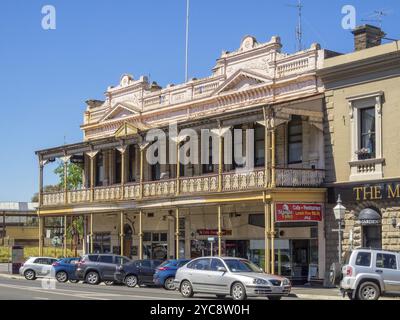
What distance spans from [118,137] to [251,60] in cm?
844

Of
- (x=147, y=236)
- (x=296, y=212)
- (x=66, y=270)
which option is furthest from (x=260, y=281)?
(x=147, y=236)

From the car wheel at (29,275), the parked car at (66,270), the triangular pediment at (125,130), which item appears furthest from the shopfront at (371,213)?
the car wheel at (29,275)

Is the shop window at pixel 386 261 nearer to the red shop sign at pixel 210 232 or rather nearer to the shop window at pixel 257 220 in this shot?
the shop window at pixel 257 220

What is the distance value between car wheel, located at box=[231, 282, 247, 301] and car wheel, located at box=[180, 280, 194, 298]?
75.4 inches

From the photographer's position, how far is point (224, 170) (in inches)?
1437

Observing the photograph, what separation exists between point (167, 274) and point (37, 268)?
1080cm

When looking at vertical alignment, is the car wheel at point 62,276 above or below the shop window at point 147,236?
below

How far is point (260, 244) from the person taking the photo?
35344 mm

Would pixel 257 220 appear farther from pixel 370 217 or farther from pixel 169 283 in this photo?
pixel 370 217

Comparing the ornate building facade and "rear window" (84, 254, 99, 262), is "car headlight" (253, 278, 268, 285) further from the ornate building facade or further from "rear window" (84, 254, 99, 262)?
"rear window" (84, 254, 99, 262)

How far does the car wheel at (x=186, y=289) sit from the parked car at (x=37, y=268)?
1520 cm

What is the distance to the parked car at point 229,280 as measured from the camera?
2348 cm

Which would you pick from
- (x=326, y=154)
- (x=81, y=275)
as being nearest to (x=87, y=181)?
(x=81, y=275)
